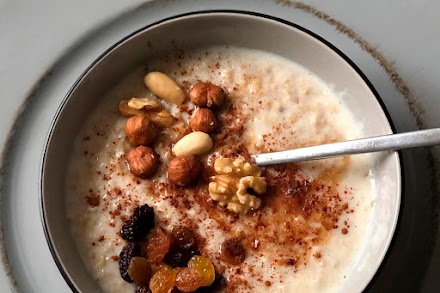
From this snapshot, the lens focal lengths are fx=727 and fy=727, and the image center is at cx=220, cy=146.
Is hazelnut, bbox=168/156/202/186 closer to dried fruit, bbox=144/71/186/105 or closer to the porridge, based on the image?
the porridge

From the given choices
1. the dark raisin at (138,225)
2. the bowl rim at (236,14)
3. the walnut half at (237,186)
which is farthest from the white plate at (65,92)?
the walnut half at (237,186)

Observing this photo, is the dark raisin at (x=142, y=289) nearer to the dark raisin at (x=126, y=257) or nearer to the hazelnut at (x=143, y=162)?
the dark raisin at (x=126, y=257)

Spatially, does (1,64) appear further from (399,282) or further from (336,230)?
(399,282)

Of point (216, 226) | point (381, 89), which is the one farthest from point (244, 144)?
point (381, 89)

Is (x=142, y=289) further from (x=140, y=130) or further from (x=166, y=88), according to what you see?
(x=166, y=88)

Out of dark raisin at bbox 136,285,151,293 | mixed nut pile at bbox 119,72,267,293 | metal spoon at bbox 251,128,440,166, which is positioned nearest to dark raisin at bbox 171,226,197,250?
mixed nut pile at bbox 119,72,267,293

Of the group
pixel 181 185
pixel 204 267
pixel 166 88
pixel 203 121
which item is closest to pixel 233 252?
pixel 204 267
